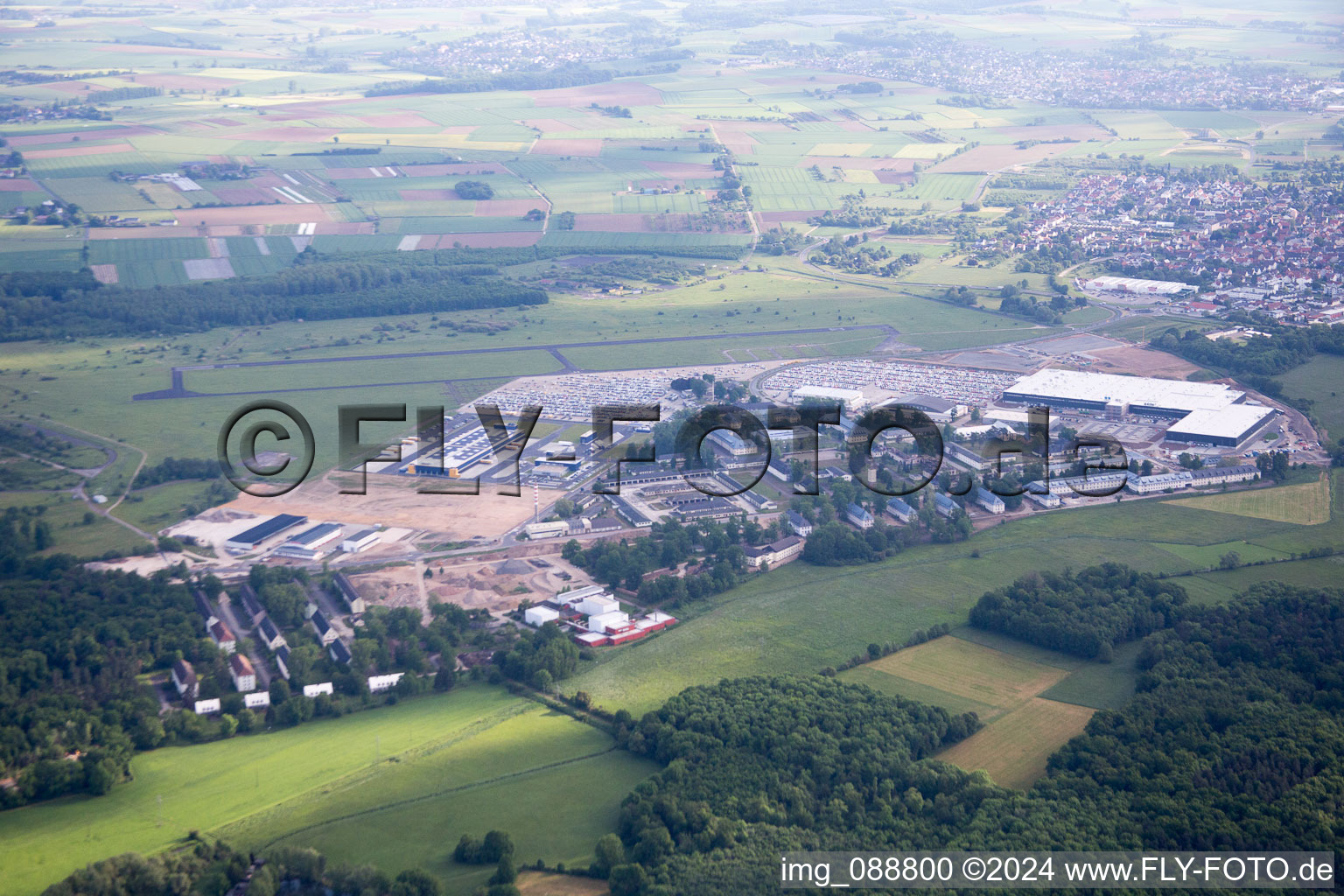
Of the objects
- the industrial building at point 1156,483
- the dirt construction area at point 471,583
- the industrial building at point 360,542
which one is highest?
the industrial building at point 1156,483

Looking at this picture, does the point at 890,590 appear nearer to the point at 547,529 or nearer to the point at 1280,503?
the point at 547,529

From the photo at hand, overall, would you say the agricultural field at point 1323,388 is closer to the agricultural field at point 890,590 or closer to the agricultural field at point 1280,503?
the agricultural field at point 1280,503

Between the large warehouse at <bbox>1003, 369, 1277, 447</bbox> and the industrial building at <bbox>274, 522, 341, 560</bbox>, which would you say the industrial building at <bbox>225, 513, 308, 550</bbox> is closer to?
the industrial building at <bbox>274, 522, 341, 560</bbox>

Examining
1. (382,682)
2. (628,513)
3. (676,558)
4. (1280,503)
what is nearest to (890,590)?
(676,558)

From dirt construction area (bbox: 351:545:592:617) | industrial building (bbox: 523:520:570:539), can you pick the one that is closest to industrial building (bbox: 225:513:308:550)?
dirt construction area (bbox: 351:545:592:617)

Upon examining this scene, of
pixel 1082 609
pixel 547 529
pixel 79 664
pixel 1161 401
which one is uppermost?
pixel 1161 401

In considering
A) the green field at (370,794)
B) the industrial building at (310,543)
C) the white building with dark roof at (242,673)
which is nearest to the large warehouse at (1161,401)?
the industrial building at (310,543)

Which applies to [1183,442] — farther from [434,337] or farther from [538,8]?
[538,8]
